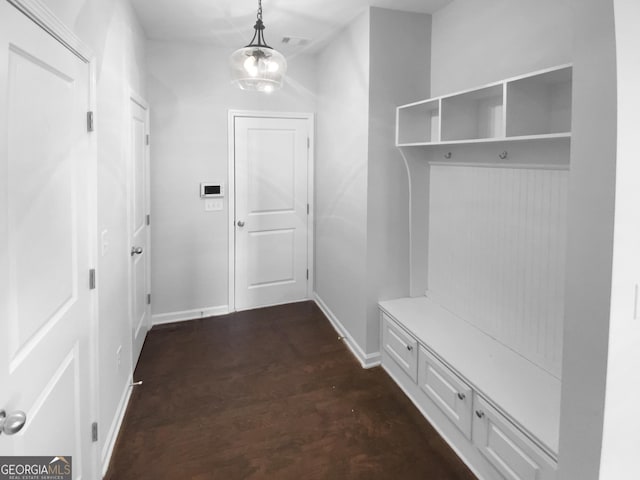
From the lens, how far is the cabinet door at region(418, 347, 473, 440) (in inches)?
82.4

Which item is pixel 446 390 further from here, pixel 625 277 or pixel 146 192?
pixel 146 192

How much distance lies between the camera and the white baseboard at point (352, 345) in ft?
10.2

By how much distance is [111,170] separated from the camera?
2.19 m

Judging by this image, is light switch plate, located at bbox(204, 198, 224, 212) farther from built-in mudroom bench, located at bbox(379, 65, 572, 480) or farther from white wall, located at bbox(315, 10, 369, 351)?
built-in mudroom bench, located at bbox(379, 65, 572, 480)

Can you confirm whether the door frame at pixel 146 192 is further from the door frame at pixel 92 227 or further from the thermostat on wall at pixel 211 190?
the door frame at pixel 92 227

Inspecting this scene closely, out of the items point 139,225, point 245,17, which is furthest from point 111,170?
point 245,17

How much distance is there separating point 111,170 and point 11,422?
1.51m

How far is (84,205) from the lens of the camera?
174 cm

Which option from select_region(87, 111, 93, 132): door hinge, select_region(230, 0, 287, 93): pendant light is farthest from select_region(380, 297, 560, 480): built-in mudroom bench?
select_region(87, 111, 93, 132): door hinge

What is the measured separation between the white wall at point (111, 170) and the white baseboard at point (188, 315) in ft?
3.72

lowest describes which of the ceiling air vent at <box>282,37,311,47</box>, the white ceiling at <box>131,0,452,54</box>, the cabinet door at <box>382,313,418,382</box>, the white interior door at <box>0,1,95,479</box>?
the cabinet door at <box>382,313,418,382</box>

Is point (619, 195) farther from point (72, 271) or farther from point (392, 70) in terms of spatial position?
point (392, 70)

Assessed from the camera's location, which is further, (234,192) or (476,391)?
(234,192)

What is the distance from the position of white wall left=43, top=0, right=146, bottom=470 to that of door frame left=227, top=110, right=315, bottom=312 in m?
1.25
